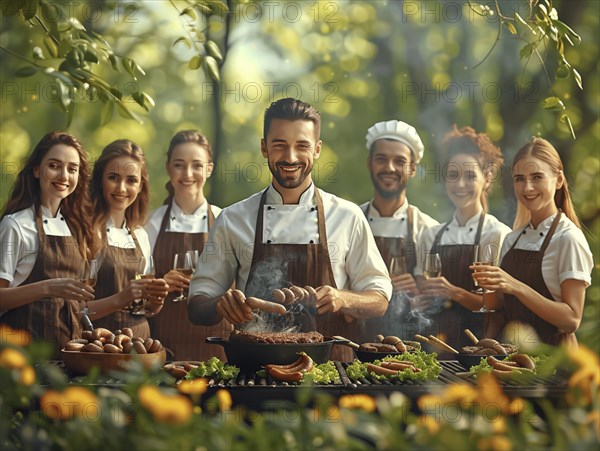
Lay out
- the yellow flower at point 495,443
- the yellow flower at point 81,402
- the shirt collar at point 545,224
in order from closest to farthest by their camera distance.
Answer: the yellow flower at point 495,443
the yellow flower at point 81,402
the shirt collar at point 545,224

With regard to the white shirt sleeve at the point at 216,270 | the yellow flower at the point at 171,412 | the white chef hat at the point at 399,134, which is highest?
the white chef hat at the point at 399,134

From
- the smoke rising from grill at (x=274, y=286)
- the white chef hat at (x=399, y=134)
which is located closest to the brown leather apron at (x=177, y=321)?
the smoke rising from grill at (x=274, y=286)

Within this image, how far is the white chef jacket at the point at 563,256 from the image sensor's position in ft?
18.0

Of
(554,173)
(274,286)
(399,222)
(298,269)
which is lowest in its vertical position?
(274,286)

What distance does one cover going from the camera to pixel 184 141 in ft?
19.0

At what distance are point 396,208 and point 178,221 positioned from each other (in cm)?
156

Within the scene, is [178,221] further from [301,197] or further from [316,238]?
[316,238]

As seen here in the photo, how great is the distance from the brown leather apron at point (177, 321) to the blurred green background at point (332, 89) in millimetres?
279

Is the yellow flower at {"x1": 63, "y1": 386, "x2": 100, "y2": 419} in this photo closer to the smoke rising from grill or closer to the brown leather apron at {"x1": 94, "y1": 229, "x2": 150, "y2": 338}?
the smoke rising from grill

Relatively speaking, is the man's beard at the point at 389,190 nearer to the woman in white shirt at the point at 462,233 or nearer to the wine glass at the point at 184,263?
the woman in white shirt at the point at 462,233

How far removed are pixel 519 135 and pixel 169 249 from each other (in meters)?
2.94

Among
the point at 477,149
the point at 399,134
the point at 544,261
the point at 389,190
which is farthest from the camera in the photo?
the point at 477,149

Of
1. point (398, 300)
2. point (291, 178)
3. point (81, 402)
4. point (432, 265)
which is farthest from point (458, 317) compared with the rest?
point (81, 402)

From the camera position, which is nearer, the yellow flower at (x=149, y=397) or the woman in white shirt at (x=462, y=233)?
the yellow flower at (x=149, y=397)
